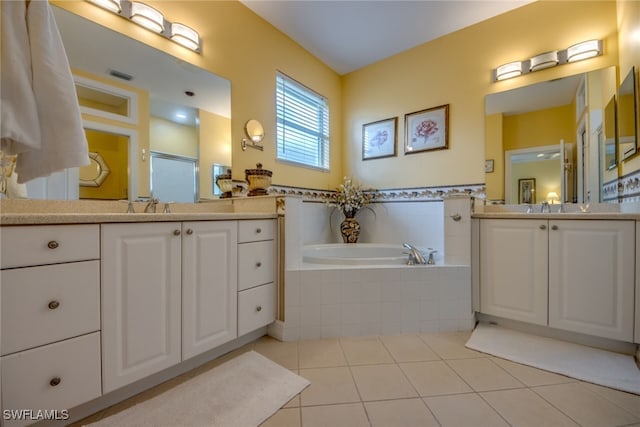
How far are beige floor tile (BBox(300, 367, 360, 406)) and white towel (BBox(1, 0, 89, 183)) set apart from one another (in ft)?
4.41

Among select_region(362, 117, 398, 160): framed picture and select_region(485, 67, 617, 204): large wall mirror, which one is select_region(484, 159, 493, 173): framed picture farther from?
select_region(362, 117, 398, 160): framed picture

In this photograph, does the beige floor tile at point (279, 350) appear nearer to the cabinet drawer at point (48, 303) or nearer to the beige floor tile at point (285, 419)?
the beige floor tile at point (285, 419)

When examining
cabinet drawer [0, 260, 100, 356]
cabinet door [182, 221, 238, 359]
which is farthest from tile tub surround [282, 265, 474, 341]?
cabinet drawer [0, 260, 100, 356]

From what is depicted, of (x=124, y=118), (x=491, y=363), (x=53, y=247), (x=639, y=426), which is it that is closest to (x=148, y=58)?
(x=124, y=118)

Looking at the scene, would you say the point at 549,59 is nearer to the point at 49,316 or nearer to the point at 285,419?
the point at 285,419

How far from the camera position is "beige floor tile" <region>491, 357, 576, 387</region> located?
1341mm

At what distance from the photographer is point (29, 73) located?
80cm

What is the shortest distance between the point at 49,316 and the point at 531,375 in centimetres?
222

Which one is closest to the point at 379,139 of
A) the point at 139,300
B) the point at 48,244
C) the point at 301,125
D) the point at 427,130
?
the point at 427,130

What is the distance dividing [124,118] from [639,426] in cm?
296

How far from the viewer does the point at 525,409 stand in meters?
1.15

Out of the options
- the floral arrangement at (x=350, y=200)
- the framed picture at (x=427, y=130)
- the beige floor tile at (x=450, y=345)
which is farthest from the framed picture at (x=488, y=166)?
the beige floor tile at (x=450, y=345)

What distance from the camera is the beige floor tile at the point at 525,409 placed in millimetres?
1080

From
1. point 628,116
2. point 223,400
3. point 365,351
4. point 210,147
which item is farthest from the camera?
point 210,147
